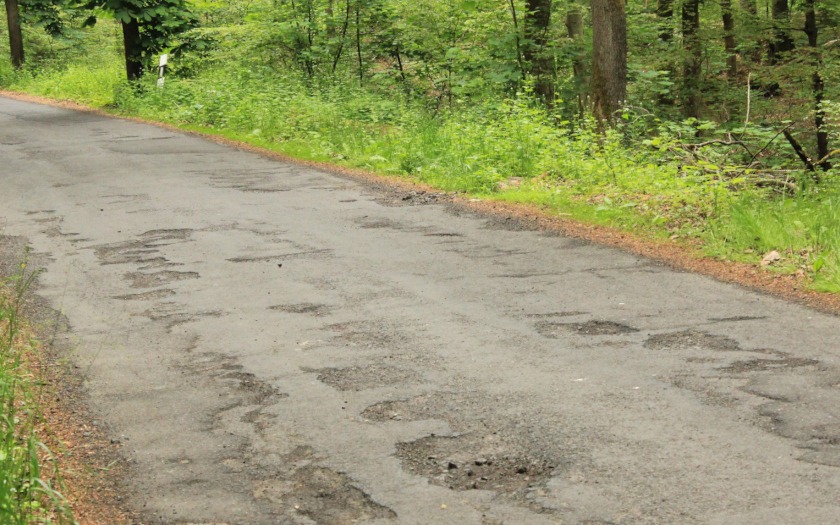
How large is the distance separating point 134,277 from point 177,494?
473 centimetres

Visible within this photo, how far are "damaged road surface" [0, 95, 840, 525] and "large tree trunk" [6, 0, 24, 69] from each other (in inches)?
1134

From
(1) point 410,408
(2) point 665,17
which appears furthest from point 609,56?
(1) point 410,408

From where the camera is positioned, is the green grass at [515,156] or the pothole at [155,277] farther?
the green grass at [515,156]

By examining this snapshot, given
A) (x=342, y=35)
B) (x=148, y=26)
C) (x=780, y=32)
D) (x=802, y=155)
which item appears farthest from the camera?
(x=148, y=26)

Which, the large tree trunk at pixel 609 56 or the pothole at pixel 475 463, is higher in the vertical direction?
the large tree trunk at pixel 609 56

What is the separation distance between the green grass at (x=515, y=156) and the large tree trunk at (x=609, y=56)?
494 millimetres

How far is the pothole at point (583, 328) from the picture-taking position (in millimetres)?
7152

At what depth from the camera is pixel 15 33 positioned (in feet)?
122

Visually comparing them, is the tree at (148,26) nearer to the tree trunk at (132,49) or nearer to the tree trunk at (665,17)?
the tree trunk at (132,49)

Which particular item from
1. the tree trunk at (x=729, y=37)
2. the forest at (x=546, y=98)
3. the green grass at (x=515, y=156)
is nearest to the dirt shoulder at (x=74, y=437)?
the green grass at (x=515, y=156)

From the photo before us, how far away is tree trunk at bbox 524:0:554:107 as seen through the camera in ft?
62.9

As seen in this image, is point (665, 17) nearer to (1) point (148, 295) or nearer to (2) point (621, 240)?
(2) point (621, 240)

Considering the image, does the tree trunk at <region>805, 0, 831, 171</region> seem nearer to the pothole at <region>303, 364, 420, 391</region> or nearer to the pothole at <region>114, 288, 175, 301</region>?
the pothole at <region>114, 288, 175, 301</region>

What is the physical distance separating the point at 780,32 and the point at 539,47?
449 cm
